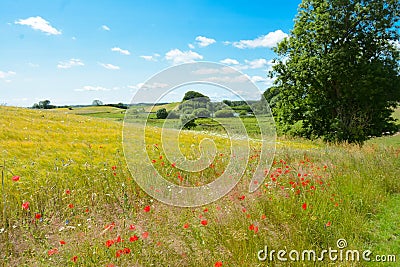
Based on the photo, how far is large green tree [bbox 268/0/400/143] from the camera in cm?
2223

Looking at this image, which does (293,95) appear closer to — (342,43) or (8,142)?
(342,43)

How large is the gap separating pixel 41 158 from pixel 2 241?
3.84 meters

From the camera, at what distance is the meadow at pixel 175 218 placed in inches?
145

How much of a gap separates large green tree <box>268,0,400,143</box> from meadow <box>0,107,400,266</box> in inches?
638

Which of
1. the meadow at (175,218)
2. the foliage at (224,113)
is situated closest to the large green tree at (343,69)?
the meadow at (175,218)

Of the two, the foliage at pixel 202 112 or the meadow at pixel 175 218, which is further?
the foliage at pixel 202 112

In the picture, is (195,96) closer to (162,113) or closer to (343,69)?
(162,113)

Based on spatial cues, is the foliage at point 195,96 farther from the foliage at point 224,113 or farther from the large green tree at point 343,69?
the large green tree at point 343,69

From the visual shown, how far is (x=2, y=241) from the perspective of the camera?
4180mm

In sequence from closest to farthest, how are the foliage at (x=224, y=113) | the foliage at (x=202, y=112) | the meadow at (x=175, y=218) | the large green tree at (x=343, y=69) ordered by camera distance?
the meadow at (x=175, y=218), the foliage at (x=224, y=113), the foliage at (x=202, y=112), the large green tree at (x=343, y=69)

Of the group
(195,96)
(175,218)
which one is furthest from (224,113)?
(175,218)

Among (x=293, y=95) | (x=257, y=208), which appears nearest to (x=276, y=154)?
(x=257, y=208)

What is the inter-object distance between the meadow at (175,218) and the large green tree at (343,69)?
53.2 feet

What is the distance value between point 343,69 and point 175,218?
70.9 feet
